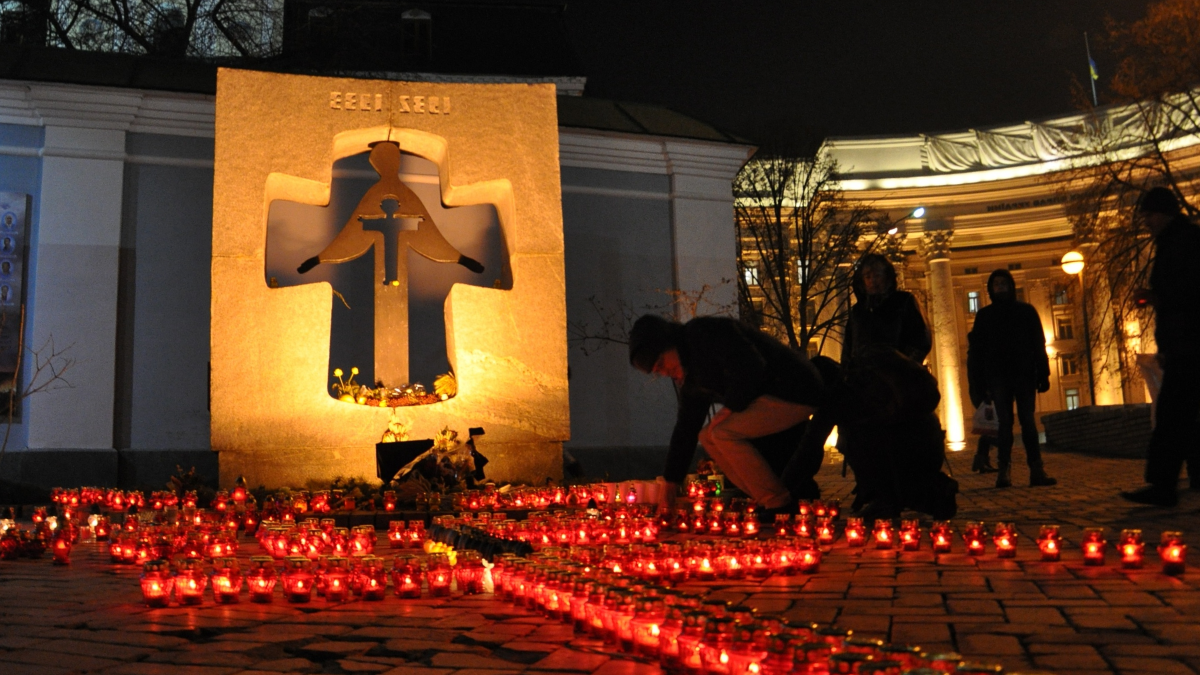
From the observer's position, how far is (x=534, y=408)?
983cm

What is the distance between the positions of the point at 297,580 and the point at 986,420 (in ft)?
23.5

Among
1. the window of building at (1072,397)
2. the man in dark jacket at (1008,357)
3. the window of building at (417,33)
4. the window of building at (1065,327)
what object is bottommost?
the man in dark jacket at (1008,357)

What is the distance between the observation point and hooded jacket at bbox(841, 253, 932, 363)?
6.42 m

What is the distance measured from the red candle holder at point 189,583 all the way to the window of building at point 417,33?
23767 millimetres

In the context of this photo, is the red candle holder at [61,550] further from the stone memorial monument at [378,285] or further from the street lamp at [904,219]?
the street lamp at [904,219]

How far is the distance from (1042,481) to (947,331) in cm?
2961

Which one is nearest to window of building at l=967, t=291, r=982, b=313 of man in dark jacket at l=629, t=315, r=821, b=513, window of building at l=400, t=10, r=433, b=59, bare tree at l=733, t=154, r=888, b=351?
bare tree at l=733, t=154, r=888, b=351

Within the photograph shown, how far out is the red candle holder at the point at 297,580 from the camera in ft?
13.6

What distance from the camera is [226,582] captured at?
4.13m

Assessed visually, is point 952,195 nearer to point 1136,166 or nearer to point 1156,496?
point 1136,166

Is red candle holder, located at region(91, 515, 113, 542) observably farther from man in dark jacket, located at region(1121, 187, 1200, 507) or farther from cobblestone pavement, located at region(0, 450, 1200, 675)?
man in dark jacket, located at region(1121, 187, 1200, 507)

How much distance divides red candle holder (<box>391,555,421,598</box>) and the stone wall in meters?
14.3

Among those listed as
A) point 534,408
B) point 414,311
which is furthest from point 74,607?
point 414,311

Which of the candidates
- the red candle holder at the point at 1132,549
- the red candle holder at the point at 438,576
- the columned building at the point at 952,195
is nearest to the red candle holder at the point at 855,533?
the red candle holder at the point at 1132,549
